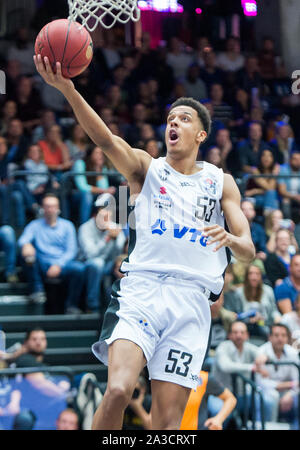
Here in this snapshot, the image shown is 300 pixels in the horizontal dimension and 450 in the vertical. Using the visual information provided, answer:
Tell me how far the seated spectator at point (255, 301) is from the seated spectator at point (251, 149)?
2.02m

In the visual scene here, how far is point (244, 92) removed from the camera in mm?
12742

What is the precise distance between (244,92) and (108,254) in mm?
4415

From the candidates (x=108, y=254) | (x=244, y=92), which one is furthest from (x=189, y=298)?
(x=244, y=92)

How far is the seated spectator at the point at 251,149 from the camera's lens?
11.0 meters

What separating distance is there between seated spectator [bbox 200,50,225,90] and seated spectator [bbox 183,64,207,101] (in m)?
0.09

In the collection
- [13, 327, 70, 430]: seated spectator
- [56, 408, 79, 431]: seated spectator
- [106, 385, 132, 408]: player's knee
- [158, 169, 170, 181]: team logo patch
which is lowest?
[56, 408, 79, 431]: seated spectator

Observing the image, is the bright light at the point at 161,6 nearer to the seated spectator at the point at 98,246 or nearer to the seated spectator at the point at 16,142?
the seated spectator at the point at 16,142

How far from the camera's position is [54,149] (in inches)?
409

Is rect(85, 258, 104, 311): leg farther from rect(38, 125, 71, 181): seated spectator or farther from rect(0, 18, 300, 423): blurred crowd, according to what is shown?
rect(38, 125, 71, 181): seated spectator

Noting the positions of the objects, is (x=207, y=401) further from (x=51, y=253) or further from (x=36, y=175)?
(x=36, y=175)

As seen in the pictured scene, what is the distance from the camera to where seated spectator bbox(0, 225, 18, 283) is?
942 cm

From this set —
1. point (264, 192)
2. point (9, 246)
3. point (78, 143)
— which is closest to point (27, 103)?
point (78, 143)

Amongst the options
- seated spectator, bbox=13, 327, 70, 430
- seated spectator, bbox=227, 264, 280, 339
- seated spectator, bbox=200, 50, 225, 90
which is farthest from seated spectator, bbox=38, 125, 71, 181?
seated spectator, bbox=13, 327, 70, 430

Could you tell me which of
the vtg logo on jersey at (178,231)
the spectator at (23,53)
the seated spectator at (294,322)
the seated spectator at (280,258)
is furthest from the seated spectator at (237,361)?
the spectator at (23,53)
